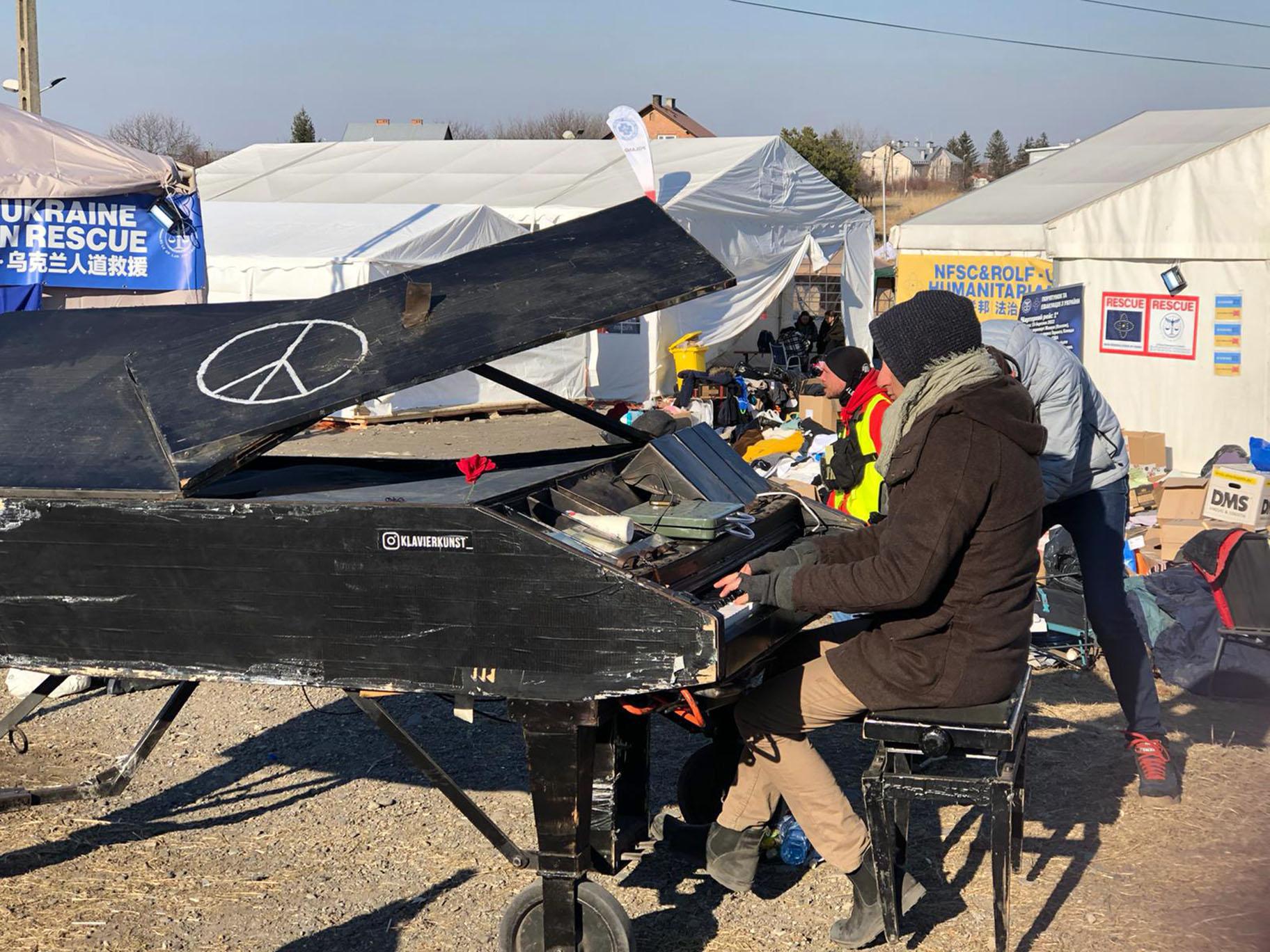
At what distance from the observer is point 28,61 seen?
13297 millimetres

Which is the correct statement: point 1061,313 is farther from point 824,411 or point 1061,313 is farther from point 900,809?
point 900,809

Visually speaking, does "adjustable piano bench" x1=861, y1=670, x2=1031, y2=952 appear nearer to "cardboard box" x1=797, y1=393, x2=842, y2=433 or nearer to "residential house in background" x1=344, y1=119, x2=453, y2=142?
"cardboard box" x1=797, y1=393, x2=842, y2=433

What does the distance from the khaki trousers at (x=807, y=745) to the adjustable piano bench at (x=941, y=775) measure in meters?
0.09

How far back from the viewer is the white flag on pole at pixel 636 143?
59.9 ft

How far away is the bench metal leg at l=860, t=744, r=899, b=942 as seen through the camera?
3518mm

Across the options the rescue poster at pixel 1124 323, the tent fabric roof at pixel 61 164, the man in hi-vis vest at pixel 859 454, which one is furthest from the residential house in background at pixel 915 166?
the man in hi-vis vest at pixel 859 454

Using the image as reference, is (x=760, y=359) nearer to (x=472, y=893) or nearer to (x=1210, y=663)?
(x=1210, y=663)

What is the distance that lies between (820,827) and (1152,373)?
8.40 metres

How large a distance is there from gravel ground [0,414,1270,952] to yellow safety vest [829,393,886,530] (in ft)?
3.22

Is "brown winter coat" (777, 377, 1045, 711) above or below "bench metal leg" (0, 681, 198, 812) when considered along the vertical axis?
above

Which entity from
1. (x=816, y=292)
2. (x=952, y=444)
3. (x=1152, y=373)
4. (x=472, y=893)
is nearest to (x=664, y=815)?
(x=472, y=893)

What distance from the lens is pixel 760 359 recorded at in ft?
75.6

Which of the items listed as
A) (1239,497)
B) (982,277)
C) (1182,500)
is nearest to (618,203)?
(982,277)

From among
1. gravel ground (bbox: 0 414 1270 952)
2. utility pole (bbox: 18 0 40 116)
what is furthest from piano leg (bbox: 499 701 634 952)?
A: utility pole (bbox: 18 0 40 116)
